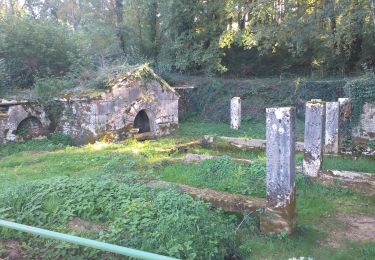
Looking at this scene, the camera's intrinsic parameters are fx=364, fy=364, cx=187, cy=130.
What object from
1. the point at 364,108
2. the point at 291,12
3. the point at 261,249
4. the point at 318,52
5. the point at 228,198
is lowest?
the point at 261,249

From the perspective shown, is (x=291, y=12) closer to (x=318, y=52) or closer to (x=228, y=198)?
(x=318, y=52)

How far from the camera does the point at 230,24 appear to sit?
2341 centimetres

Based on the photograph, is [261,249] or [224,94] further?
[224,94]

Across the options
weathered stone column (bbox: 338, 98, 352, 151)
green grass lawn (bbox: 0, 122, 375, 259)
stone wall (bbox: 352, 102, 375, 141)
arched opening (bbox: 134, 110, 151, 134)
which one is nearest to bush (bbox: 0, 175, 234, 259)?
green grass lawn (bbox: 0, 122, 375, 259)

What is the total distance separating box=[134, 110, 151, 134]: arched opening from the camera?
1582 cm

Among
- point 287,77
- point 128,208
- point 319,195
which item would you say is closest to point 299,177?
point 319,195

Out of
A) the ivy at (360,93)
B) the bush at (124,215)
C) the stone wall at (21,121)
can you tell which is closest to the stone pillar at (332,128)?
the ivy at (360,93)

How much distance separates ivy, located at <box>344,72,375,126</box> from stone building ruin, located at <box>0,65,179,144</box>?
7594mm

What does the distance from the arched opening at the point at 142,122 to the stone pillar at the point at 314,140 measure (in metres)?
8.32

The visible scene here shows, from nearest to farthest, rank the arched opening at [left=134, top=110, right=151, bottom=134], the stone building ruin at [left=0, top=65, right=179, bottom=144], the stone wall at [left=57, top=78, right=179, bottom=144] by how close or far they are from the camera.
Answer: the stone building ruin at [left=0, top=65, right=179, bottom=144]
the stone wall at [left=57, top=78, right=179, bottom=144]
the arched opening at [left=134, top=110, right=151, bottom=134]

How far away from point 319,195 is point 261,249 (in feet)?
9.34

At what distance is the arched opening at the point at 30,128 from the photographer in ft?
43.0

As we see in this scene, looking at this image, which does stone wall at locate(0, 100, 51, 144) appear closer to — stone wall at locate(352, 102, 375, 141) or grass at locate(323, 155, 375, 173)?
grass at locate(323, 155, 375, 173)

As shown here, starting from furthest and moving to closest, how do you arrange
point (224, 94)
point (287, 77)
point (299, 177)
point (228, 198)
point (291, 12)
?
1. point (287, 77)
2. point (224, 94)
3. point (291, 12)
4. point (299, 177)
5. point (228, 198)
